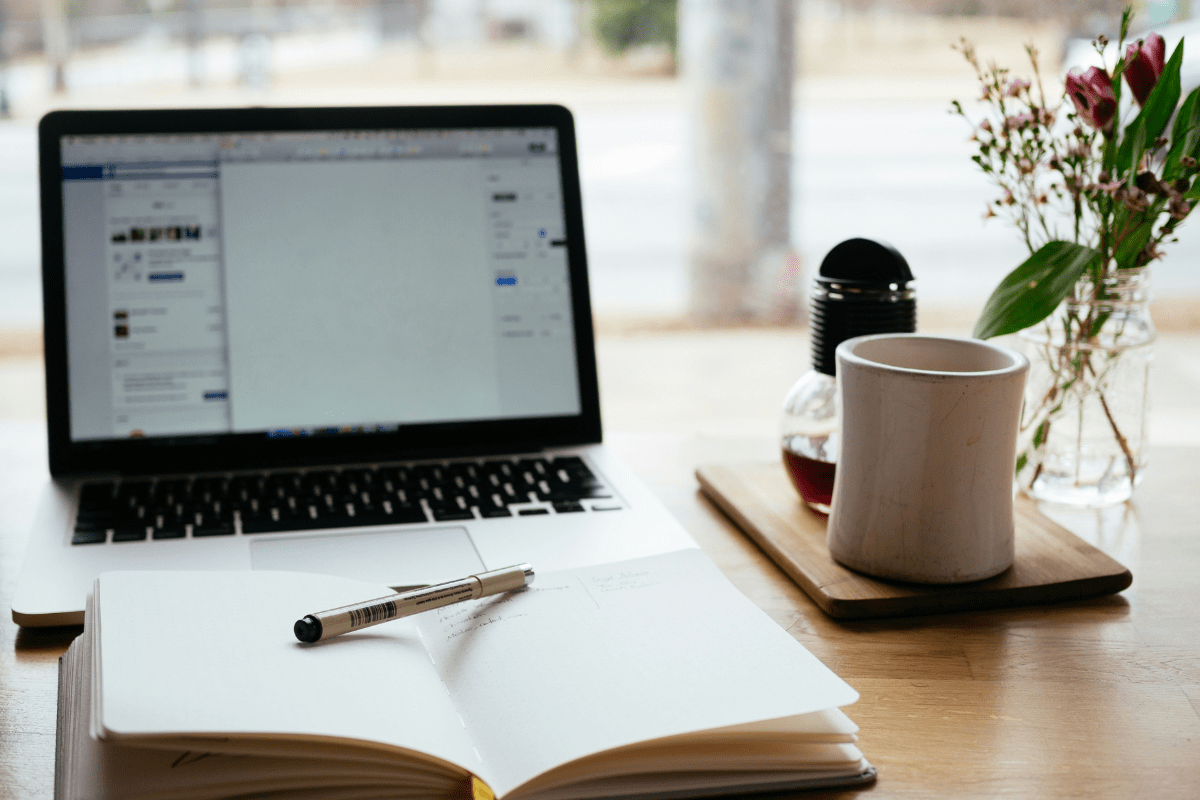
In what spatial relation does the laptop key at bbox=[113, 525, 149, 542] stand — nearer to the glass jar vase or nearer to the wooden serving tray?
the wooden serving tray

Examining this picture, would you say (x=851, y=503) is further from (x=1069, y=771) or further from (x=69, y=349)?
(x=69, y=349)

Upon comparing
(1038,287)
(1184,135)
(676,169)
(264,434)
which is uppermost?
(676,169)

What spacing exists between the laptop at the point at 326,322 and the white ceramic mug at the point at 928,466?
155 millimetres

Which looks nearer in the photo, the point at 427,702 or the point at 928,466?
the point at 427,702

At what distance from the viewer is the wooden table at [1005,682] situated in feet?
1.64

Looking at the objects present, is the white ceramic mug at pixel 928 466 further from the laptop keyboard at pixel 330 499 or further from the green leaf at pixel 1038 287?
the laptop keyboard at pixel 330 499

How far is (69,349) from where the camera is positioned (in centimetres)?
84

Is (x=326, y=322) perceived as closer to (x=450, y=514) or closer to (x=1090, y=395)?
(x=450, y=514)

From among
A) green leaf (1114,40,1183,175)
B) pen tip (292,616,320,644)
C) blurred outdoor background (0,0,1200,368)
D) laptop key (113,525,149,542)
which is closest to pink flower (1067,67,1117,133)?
green leaf (1114,40,1183,175)

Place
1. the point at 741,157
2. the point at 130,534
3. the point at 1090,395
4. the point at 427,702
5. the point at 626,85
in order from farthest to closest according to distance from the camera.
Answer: the point at 626,85, the point at 741,157, the point at 1090,395, the point at 130,534, the point at 427,702

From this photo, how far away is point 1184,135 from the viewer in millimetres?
754

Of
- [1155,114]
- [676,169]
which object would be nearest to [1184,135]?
[1155,114]

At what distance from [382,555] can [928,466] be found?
362 millimetres

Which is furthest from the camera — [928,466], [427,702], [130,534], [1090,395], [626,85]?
[626,85]
